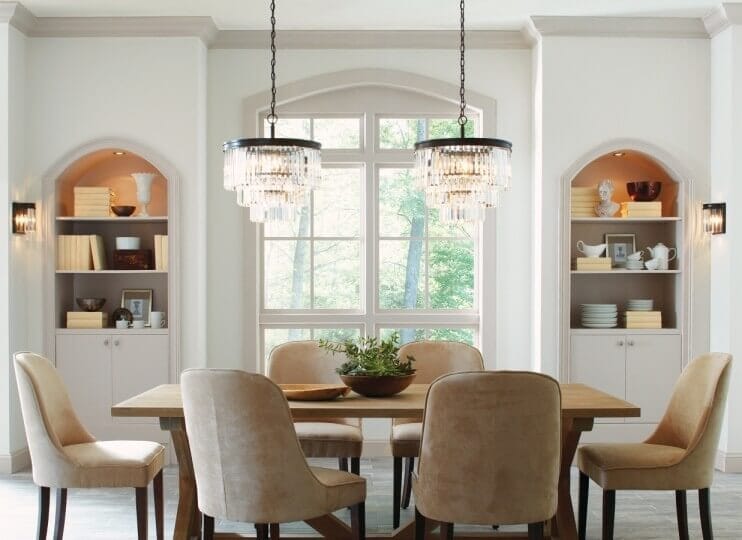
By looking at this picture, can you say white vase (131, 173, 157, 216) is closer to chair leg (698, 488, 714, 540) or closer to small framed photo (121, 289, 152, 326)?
small framed photo (121, 289, 152, 326)

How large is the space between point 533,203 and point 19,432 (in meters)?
3.65

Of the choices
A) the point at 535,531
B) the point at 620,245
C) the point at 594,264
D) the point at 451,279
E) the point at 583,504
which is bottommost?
the point at 583,504

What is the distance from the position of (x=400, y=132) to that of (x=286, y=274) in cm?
127

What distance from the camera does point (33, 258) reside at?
228 inches

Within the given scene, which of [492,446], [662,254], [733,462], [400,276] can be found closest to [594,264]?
[662,254]

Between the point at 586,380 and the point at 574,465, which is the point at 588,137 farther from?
the point at 574,465

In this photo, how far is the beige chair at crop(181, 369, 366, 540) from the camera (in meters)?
3.21

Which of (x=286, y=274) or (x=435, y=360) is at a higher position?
(x=286, y=274)

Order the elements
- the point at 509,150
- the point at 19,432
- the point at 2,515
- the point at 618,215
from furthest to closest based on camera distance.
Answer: the point at 618,215 → the point at 19,432 → the point at 2,515 → the point at 509,150

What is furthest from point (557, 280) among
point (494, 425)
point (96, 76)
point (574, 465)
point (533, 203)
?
point (96, 76)

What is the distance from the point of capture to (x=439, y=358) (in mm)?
4840

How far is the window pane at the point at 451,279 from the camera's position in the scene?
6258 mm

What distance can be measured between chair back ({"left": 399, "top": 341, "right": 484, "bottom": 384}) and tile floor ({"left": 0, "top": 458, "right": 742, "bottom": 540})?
0.74 m

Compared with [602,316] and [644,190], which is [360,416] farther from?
[644,190]
